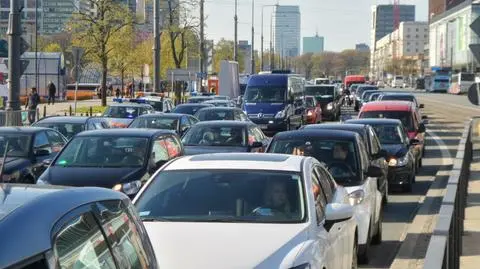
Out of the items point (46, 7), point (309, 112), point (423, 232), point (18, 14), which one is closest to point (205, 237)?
point (423, 232)

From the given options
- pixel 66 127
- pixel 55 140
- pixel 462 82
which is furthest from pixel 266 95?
pixel 462 82

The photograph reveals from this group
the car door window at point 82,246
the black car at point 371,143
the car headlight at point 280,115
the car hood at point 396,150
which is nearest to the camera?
the car door window at point 82,246

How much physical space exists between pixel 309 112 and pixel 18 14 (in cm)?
1983

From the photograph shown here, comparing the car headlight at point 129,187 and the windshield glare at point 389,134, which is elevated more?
the windshield glare at point 389,134

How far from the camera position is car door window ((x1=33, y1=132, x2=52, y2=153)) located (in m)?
15.4

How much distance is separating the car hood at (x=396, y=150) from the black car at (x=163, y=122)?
17.9 ft

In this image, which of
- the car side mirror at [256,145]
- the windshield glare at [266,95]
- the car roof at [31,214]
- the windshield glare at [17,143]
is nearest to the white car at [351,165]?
the car side mirror at [256,145]

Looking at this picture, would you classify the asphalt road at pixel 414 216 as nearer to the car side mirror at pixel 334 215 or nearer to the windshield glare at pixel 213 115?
the car side mirror at pixel 334 215

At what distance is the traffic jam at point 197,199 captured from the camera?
336 centimetres

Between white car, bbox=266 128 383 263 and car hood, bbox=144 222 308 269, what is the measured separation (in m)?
3.37

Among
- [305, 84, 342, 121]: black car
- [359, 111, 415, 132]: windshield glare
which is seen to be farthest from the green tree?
[359, 111, 415, 132]: windshield glare

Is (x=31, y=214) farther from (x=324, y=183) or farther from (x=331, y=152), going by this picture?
(x=331, y=152)

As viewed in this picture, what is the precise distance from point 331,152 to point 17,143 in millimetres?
6501

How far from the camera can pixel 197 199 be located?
6.97 meters
